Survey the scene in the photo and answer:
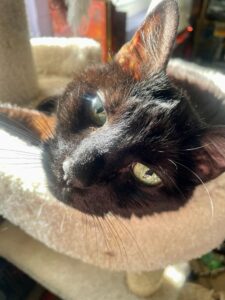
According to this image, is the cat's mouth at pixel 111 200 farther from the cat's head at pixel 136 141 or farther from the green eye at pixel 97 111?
the green eye at pixel 97 111

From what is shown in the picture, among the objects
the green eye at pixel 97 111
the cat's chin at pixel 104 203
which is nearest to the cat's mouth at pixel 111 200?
the cat's chin at pixel 104 203

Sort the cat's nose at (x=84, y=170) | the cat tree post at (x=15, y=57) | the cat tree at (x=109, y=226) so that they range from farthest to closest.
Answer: the cat tree post at (x=15, y=57) < the cat tree at (x=109, y=226) < the cat's nose at (x=84, y=170)

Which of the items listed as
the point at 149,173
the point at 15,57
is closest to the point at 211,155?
the point at 149,173

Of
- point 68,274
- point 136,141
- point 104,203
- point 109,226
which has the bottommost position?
point 68,274

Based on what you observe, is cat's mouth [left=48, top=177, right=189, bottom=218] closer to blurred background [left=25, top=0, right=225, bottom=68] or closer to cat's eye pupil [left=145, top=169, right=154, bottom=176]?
cat's eye pupil [left=145, top=169, right=154, bottom=176]

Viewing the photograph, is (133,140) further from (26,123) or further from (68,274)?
(68,274)

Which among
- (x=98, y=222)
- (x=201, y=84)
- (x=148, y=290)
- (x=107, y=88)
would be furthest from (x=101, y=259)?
(x=201, y=84)
